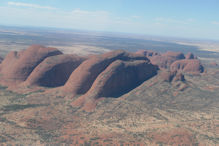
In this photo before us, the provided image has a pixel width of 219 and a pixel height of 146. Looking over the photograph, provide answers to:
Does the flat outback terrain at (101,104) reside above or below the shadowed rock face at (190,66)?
below

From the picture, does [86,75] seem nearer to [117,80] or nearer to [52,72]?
[117,80]

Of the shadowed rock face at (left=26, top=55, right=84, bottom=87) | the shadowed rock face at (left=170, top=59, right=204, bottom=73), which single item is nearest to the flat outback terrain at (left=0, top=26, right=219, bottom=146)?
the shadowed rock face at (left=26, top=55, right=84, bottom=87)

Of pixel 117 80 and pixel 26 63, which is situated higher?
pixel 26 63

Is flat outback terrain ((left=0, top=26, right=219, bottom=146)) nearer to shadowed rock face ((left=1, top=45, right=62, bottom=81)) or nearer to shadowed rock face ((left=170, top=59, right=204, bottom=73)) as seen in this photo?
shadowed rock face ((left=1, top=45, right=62, bottom=81))

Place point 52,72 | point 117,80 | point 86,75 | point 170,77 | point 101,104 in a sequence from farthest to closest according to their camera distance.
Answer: point 52,72 → point 170,77 → point 86,75 → point 117,80 → point 101,104

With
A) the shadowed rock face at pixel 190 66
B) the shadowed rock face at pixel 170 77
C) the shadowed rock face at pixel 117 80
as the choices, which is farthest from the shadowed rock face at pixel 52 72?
the shadowed rock face at pixel 190 66

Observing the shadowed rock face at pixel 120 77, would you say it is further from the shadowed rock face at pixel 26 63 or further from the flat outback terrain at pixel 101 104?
the shadowed rock face at pixel 26 63

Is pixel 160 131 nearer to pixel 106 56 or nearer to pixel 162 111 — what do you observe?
pixel 162 111

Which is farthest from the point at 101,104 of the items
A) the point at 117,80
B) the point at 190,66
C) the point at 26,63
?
the point at 190,66
